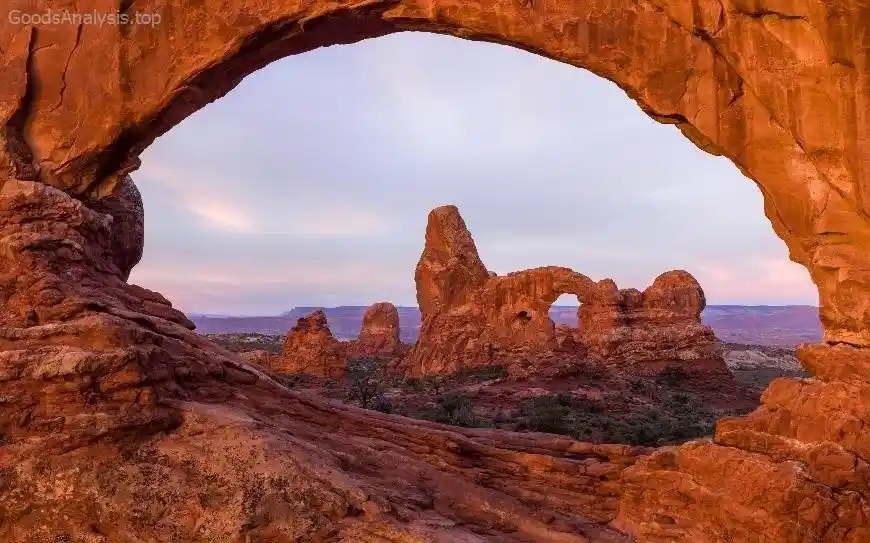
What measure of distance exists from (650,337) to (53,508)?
107 feet

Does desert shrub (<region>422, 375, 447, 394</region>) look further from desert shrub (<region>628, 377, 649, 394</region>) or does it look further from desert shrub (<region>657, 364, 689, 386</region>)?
desert shrub (<region>657, 364, 689, 386</region>)

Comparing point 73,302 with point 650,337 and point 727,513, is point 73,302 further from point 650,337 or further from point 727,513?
point 650,337

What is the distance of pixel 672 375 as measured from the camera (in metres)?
30.9

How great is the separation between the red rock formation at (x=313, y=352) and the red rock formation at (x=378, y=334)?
54.4ft

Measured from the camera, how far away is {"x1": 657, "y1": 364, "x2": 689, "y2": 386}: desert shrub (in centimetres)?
3038

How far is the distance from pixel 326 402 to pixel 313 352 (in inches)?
1228

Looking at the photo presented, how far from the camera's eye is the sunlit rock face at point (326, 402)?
17.5 ft

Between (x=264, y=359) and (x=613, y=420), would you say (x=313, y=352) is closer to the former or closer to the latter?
(x=264, y=359)

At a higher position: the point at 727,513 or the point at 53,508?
the point at 53,508

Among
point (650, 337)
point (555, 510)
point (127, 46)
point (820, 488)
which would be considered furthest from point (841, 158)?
point (650, 337)

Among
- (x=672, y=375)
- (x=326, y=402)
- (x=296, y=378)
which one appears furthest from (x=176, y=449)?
(x=296, y=378)

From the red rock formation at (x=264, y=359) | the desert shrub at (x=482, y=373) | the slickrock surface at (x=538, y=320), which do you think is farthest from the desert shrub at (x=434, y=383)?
the red rock formation at (x=264, y=359)

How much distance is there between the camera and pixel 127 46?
319 inches

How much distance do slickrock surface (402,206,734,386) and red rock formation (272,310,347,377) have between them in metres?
5.32
